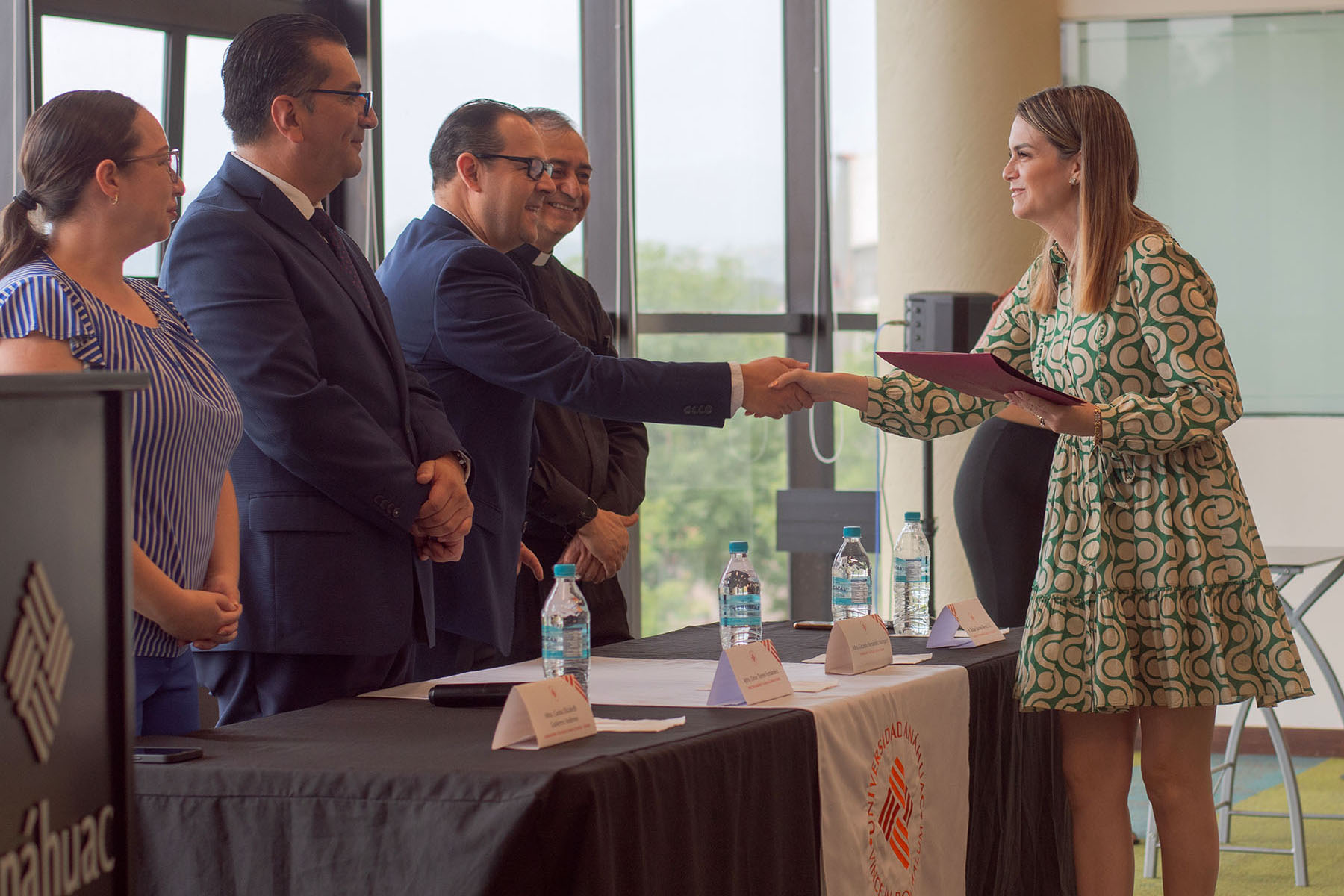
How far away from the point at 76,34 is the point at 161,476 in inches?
83.2

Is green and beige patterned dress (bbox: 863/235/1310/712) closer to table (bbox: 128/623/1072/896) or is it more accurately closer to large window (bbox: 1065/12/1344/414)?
table (bbox: 128/623/1072/896)

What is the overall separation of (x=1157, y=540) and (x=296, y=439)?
4.10ft

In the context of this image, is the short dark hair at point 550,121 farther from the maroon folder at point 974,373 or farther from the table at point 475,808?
the table at point 475,808

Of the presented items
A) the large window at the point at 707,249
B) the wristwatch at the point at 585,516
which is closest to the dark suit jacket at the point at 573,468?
the wristwatch at the point at 585,516

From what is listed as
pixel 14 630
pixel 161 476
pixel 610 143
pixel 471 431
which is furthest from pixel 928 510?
pixel 14 630

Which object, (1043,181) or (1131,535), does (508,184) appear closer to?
(1043,181)

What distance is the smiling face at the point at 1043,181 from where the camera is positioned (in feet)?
7.07

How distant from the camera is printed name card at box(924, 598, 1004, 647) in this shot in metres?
2.48

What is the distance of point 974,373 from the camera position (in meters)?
1.94

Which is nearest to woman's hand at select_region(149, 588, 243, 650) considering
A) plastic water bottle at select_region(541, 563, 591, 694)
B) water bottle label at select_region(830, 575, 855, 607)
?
plastic water bottle at select_region(541, 563, 591, 694)

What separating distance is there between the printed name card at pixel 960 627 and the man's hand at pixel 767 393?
467mm

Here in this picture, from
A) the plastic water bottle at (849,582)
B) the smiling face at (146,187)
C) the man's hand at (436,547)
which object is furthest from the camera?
the plastic water bottle at (849,582)

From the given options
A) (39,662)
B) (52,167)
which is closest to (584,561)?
(52,167)

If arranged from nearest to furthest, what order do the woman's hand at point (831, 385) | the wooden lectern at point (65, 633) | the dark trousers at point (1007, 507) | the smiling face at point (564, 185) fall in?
the wooden lectern at point (65, 633), the woman's hand at point (831, 385), the smiling face at point (564, 185), the dark trousers at point (1007, 507)
